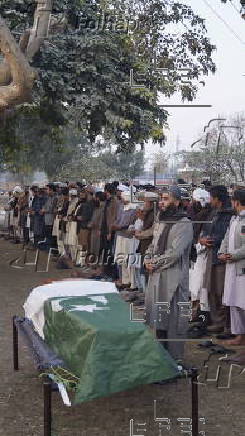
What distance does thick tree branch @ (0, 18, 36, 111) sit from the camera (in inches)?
356

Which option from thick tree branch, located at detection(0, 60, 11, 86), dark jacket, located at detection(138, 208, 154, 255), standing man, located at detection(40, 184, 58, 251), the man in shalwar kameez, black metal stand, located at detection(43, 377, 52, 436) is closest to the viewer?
black metal stand, located at detection(43, 377, 52, 436)

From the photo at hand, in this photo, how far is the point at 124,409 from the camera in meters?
5.17

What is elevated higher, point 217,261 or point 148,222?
point 148,222

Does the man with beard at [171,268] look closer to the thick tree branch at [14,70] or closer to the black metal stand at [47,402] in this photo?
the black metal stand at [47,402]

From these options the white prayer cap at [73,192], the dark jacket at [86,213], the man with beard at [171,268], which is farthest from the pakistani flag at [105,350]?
the white prayer cap at [73,192]

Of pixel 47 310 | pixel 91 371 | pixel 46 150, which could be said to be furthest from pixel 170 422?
pixel 46 150

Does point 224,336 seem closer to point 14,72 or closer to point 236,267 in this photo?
point 236,267

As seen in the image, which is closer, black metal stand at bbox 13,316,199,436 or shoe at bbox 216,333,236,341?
black metal stand at bbox 13,316,199,436

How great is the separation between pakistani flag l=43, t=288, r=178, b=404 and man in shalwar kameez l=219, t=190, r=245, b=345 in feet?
6.69

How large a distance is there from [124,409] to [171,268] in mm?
1447

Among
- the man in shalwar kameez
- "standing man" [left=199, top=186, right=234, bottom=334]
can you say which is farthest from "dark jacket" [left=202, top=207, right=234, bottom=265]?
the man in shalwar kameez

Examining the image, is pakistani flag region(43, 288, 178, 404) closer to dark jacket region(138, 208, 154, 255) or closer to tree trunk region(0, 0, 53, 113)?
dark jacket region(138, 208, 154, 255)

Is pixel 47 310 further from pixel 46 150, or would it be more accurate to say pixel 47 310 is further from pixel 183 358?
pixel 46 150

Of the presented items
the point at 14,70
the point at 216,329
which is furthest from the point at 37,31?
the point at 216,329
